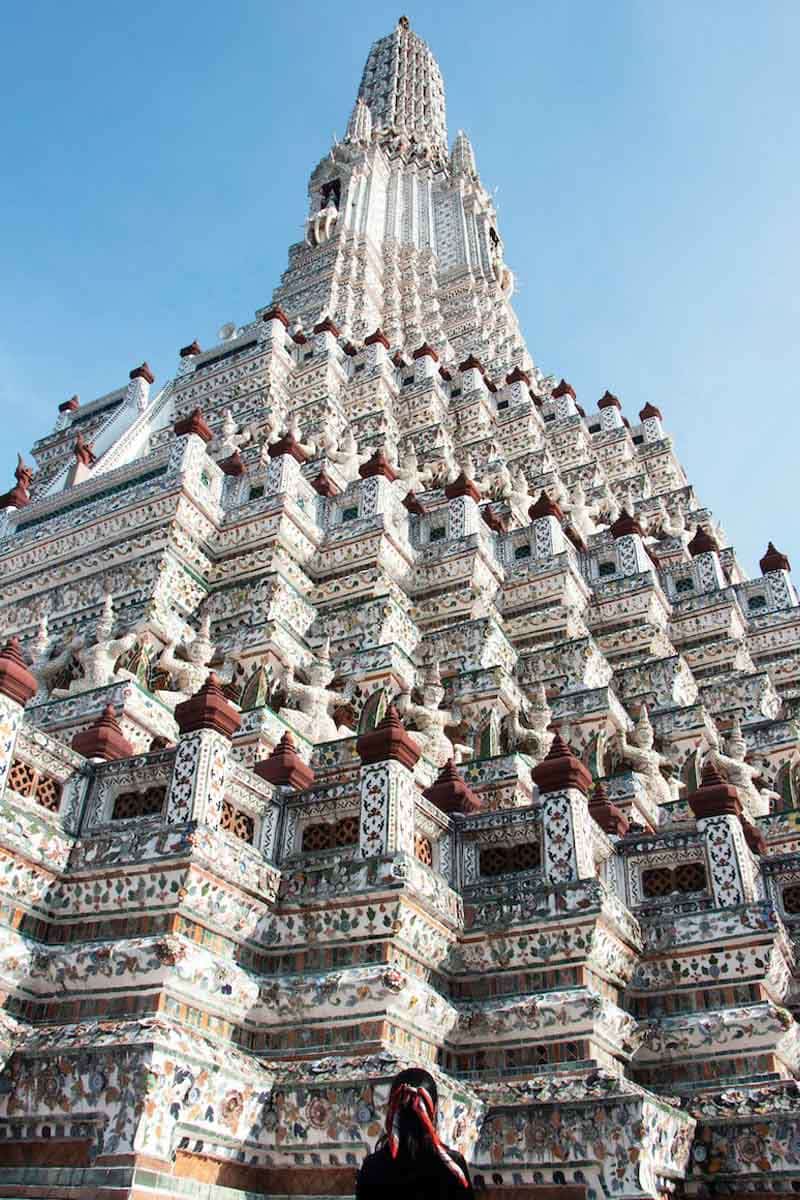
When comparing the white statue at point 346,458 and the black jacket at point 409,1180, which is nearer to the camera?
the black jacket at point 409,1180

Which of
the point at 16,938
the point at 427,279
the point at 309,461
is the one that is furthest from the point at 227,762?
the point at 427,279

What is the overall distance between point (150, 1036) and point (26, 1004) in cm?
152

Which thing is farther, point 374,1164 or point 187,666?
point 187,666

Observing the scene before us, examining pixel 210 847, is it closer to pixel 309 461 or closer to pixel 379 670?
pixel 379 670

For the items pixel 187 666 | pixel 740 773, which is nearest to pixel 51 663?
pixel 187 666

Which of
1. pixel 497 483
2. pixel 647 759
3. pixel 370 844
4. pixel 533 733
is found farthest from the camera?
pixel 497 483

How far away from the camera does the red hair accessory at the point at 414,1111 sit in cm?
384

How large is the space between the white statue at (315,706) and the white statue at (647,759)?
3489 millimetres

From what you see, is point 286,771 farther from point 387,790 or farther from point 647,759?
point 647,759

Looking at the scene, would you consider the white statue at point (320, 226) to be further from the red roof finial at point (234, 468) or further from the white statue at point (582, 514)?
the red roof finial at point (234, 468)

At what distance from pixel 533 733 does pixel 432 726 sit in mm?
1271

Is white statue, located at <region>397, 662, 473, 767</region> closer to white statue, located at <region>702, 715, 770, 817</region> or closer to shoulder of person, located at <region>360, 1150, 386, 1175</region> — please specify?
white statue, located at <region>702, 715, 770, 817</region>

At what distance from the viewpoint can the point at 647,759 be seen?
13602 millimetres

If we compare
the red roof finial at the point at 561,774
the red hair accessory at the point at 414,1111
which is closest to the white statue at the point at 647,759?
the red roof finial at the point at 561,774
